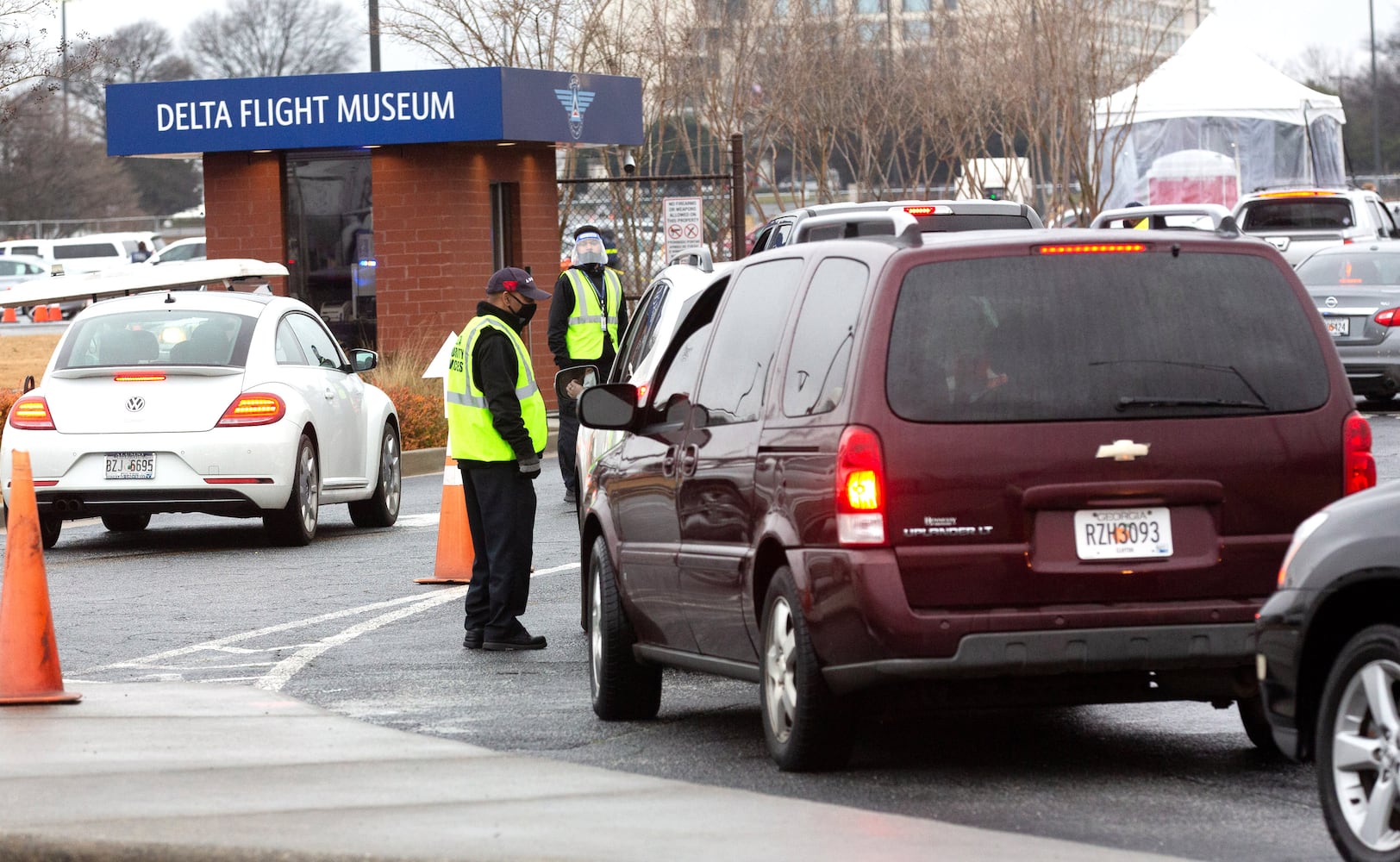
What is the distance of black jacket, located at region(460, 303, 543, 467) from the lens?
10.5m

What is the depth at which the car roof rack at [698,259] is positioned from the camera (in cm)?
1163

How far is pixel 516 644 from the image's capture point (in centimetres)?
1050

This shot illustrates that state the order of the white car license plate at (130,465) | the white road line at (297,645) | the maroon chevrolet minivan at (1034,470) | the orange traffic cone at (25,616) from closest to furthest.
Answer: the maroon chevrolet minivan at (1034,470)
the orange traffic cone at (25,616)
the white road line at (297,645)
the white car license plate at (130,465)

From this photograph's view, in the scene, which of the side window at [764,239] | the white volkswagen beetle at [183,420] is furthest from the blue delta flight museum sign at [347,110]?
the white volkswagen beetle at [183,420]

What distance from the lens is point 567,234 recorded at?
35.0 metres

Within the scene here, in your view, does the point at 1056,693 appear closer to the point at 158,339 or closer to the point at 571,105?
the point at 158,339

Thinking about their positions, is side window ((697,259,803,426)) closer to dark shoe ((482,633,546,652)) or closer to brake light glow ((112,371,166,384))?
dark shoe ((482,633,546,652))

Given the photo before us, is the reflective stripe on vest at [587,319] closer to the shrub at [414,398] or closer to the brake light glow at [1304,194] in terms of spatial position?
the shrub at [414,398]

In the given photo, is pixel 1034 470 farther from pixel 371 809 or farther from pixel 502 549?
pixel 502 549

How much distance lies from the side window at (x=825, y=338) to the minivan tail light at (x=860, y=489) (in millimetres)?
192

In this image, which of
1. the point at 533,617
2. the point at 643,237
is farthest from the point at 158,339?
the point at 643,237

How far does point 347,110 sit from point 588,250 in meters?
10.9

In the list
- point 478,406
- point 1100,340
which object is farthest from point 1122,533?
point 478,406

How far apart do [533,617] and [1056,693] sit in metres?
5.22
